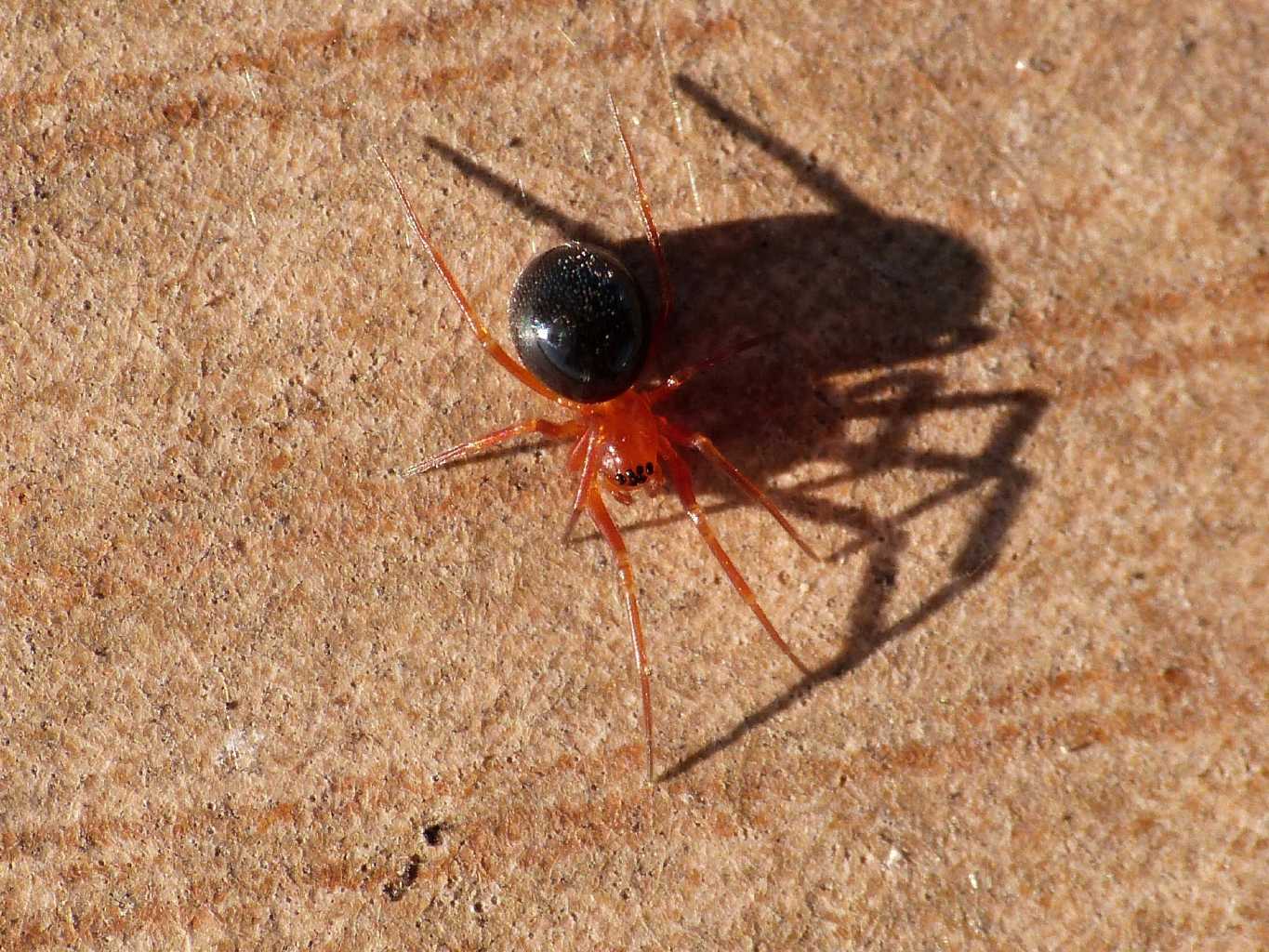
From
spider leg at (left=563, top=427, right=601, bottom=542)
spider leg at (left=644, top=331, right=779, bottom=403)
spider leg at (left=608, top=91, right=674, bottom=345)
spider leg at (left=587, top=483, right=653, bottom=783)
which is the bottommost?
spider leg at (left=587, top=483, right=653, bottom=783)

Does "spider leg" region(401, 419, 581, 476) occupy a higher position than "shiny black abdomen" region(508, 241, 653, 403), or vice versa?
"shiny black abdomen" region(508, 241, 653, 403)

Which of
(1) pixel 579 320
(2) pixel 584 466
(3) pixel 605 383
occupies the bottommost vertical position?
(2) pixel 584 466

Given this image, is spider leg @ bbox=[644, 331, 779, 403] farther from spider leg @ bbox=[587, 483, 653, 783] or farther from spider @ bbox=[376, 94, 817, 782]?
spider leg @ bbox=[587, 483, 653, 783]

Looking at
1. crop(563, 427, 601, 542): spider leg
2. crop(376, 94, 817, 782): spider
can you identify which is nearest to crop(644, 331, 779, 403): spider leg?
crop(376, 94, 817, 782): spider

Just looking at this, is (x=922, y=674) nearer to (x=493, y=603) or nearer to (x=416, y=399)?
(x=493, y=603)

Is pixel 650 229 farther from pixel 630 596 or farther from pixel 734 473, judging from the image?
pixel 630 596

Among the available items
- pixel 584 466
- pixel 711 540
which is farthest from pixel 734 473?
pixel 584 466

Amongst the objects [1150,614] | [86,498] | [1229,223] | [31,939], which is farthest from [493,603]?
[1229,223]
